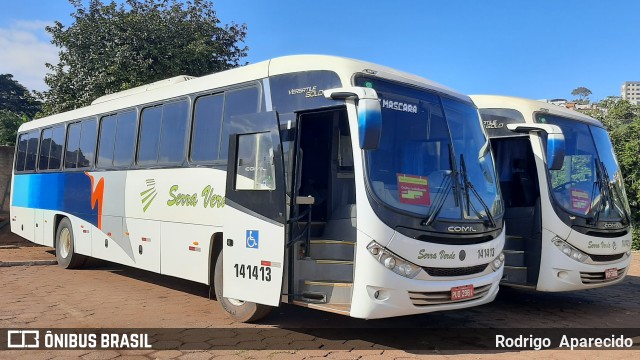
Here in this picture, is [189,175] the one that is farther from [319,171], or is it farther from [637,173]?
[637,173]

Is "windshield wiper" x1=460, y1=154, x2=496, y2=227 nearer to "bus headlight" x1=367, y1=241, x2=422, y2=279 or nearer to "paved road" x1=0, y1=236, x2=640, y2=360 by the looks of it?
"bus headlight" x1=367, y1=241, x2=422, y2=279

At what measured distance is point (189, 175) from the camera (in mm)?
7770

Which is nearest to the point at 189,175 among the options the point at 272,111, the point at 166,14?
the point at 272,111

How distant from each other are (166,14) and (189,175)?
50.9 feet

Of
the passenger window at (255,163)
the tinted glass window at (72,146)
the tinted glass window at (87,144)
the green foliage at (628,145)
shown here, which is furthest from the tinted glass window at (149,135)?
the green foliage at (628,145)

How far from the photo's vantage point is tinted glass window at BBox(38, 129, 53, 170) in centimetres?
1284

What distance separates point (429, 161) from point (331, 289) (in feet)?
5.84

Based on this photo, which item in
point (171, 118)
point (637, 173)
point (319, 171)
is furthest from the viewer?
point (637, 173)

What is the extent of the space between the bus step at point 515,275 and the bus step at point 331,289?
350 centimetres

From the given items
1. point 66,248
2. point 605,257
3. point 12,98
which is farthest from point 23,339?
point 12,98

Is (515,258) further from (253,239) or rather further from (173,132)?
(173,132)

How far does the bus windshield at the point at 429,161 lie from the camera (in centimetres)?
557

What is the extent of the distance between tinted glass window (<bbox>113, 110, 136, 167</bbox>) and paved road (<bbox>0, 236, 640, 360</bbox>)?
2.30 meters

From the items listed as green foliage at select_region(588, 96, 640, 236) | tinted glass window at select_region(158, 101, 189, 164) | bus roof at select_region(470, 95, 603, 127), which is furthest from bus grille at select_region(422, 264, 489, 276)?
green foliage at select_region(588, 96, 640, 236)
